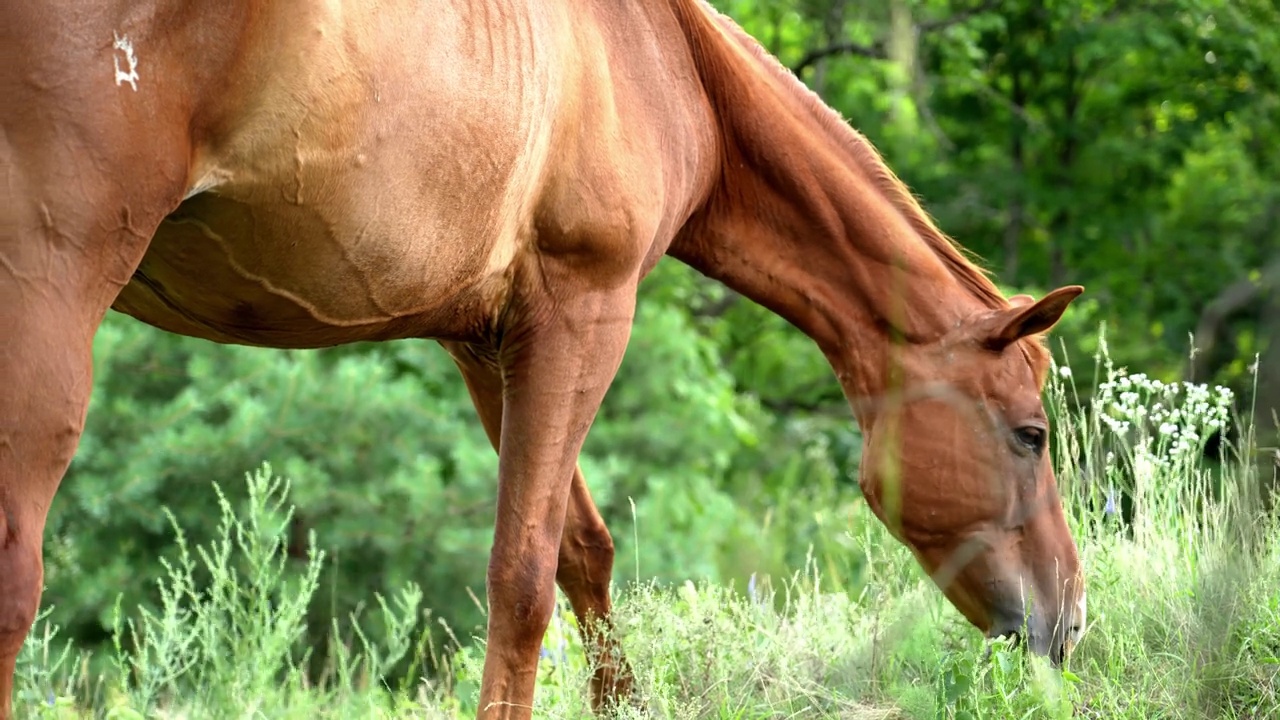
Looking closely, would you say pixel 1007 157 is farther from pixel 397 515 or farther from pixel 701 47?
pixel 701 47

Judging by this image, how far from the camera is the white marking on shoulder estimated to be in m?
1.92

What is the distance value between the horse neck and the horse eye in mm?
359

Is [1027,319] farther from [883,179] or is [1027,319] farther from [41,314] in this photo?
[41,314]

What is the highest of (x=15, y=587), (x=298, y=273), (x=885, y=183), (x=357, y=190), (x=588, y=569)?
(x=885, y=183)

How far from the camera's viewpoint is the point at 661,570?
327 inches

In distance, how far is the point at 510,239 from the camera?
279cm

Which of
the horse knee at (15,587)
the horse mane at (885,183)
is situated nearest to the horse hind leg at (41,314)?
the horse knee at (15,587)

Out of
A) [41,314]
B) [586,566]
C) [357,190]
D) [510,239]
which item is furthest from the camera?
[586,566]

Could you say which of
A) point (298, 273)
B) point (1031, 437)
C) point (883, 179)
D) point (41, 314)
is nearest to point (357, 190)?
point (298, 273)

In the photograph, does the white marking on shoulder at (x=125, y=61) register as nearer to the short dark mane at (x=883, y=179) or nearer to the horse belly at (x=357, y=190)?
the horse belly at (x=357, y=190)

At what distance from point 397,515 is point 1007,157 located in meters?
7.86

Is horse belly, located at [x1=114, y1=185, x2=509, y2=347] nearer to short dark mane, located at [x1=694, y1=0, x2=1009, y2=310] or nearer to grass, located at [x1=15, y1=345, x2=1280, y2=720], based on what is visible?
grass, located at [x1=15, y1=345, x2=1280, y2=720]

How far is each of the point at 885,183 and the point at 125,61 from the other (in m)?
2.32

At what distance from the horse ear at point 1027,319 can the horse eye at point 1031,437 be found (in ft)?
0.79
